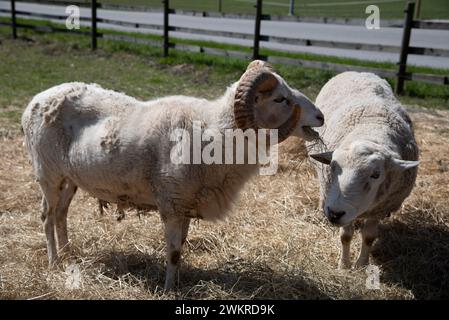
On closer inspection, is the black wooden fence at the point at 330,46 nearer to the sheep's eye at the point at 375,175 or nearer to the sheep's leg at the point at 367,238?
the sheep's leg at the point at 367,238

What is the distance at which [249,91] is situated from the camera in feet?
11.2

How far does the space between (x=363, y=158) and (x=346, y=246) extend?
1.08 meters

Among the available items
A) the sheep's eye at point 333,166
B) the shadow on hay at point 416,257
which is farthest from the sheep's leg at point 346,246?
the sheep's eye at point 333,166

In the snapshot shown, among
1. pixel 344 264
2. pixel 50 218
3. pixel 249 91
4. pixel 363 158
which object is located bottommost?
pixel 344 264

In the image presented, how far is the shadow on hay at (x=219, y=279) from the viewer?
3645 millimetres

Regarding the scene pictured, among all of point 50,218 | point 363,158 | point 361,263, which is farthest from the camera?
point 361,263

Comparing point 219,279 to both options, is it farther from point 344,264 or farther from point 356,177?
point 356,177

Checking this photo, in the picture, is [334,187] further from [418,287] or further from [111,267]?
[111,267]

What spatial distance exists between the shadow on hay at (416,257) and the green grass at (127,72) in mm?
5122

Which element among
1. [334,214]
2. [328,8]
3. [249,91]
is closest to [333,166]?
[334,214]

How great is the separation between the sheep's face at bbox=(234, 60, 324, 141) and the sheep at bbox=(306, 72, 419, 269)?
361mm

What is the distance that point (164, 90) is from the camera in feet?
33.4

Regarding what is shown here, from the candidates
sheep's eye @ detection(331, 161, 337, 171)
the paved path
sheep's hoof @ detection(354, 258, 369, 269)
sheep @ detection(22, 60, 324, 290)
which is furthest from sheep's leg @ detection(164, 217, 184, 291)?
the paved path
